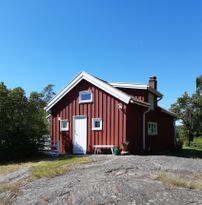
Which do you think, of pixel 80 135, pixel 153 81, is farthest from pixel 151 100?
pixel 80 135

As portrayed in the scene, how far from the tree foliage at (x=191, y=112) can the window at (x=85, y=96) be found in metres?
33.6

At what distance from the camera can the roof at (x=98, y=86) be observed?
18656mm

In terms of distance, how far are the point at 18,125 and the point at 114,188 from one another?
11857mm

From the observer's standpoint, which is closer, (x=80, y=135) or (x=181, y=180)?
(x=181, y=180)

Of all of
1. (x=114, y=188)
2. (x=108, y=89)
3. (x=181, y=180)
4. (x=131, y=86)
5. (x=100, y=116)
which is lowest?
(x=114, y=188)

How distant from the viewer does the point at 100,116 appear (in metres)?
19.7

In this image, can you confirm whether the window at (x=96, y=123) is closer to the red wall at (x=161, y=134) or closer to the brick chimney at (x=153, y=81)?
the red wall at (x=161, y=134)

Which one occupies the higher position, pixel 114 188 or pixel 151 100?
pixel 151 100

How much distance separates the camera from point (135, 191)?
8.80 m

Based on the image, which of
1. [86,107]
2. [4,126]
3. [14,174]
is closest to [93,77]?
[86,107]

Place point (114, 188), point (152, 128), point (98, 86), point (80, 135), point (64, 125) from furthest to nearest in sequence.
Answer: point (152, 128) → point (64, 125) → point (80, 135) → point (98, 86) → point (114, 188)

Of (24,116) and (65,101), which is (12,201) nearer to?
(24,116)

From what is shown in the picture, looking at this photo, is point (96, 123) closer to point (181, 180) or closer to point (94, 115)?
point (94, 115)

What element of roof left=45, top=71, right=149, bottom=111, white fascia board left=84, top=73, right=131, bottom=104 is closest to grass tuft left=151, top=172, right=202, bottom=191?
white fascia board left=84, top=73, right=131, bottom=104
